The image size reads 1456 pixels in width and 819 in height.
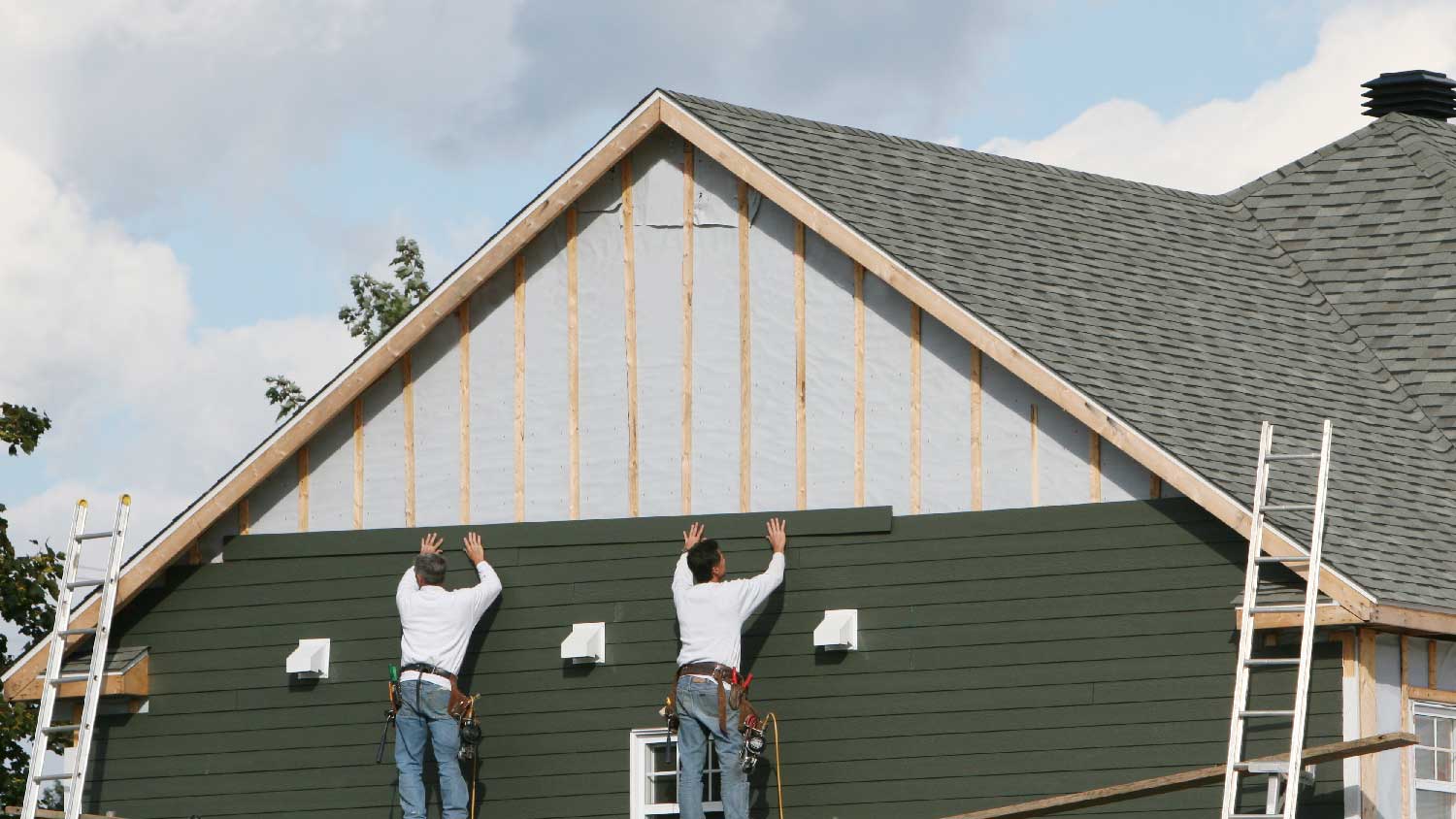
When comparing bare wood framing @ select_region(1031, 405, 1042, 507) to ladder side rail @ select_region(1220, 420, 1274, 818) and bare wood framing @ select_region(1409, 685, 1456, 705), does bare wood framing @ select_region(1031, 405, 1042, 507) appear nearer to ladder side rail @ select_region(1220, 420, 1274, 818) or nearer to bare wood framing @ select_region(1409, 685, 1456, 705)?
ladder side rail @ select_region(1220, 420, 1274, 818)

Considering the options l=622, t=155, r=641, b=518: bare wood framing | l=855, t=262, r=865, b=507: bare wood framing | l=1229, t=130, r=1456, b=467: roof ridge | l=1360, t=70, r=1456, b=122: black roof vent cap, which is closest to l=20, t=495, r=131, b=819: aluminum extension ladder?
l=622, t=155, r=641, b=518: bare wood framing

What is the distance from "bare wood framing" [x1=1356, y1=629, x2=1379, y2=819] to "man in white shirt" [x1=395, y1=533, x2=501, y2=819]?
589cm

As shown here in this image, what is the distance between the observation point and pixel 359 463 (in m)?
17.6

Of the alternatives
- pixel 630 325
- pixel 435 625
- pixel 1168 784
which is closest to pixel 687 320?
pixel 630 325

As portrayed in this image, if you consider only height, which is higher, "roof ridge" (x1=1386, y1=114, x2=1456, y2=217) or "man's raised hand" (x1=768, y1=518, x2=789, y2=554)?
"roof ridge" (x1=1386, y1=114, x2=1456, y2=217)

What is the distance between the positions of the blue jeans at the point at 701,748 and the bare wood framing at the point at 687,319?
1.59m

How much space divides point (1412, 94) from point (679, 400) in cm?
1069

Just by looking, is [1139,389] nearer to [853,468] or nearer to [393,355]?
[853,468]

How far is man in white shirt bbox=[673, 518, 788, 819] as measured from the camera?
15.3 m

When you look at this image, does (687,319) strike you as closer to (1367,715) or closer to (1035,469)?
(1035,469)

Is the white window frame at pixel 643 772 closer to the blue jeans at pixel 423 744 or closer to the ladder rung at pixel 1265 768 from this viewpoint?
the blue jeans at pixel 423 744

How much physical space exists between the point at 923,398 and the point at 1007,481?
0.80m

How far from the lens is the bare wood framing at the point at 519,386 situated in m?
17.0

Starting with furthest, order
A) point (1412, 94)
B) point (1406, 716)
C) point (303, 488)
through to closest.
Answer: point (1412, 94)
point (303, 488)
point (1406, 716)
